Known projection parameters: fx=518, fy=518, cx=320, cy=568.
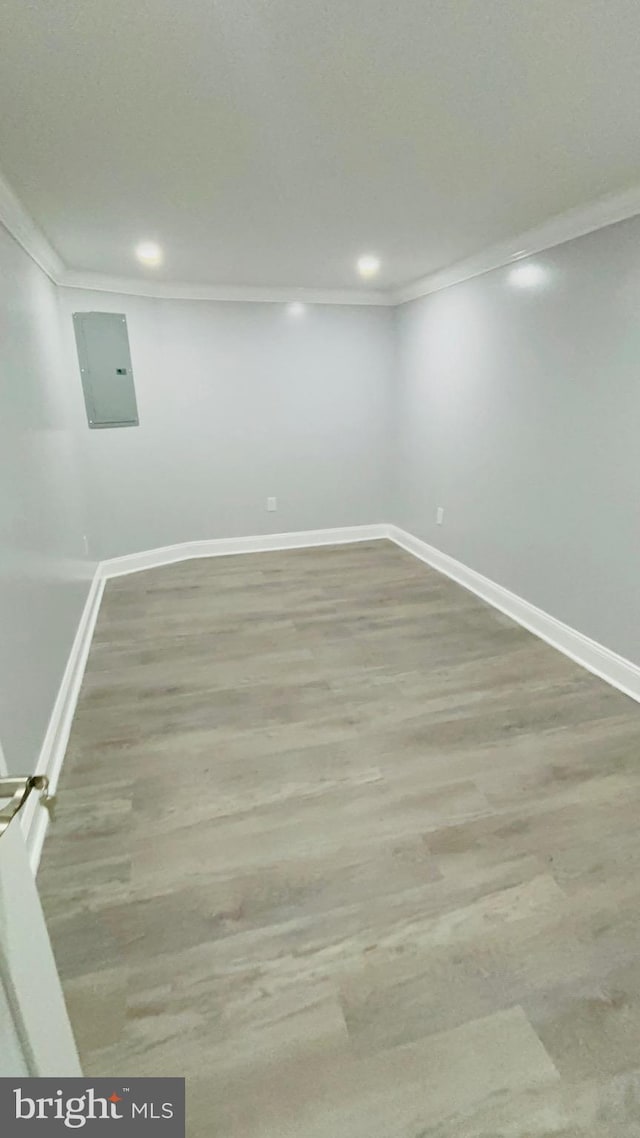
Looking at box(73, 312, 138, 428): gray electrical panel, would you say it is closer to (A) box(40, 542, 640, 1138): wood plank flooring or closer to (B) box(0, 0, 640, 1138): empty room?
(B) box(0, 0, 640, 1138): empty room

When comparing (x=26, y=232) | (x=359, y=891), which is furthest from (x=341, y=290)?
(x=359, y=891)

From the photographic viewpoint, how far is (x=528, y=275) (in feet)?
9.34

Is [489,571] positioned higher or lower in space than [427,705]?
higher

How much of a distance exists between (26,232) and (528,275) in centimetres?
255

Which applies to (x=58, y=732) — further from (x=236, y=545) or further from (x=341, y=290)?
(x=341, y=290)

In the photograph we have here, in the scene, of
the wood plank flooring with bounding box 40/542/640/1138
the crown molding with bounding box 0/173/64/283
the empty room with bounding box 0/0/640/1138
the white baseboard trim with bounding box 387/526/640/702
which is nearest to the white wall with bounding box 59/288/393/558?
the empty room with bounding box 0/0/640/1138

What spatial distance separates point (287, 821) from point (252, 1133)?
0.79 meters

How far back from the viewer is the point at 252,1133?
101cm

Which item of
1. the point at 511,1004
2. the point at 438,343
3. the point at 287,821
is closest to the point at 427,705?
the point at 287,821

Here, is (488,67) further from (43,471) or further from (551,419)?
(43,471)

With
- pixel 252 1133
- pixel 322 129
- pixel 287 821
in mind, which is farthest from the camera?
pixel 287 821

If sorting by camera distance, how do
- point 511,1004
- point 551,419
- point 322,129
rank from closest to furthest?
point 511,1004 < point 322,129 < point 551,419

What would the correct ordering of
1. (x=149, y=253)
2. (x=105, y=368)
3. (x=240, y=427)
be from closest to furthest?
(x=149, y=253) → (x=105, y=368) → (x=240, y=427)

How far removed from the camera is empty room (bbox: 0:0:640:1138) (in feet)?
3.67
